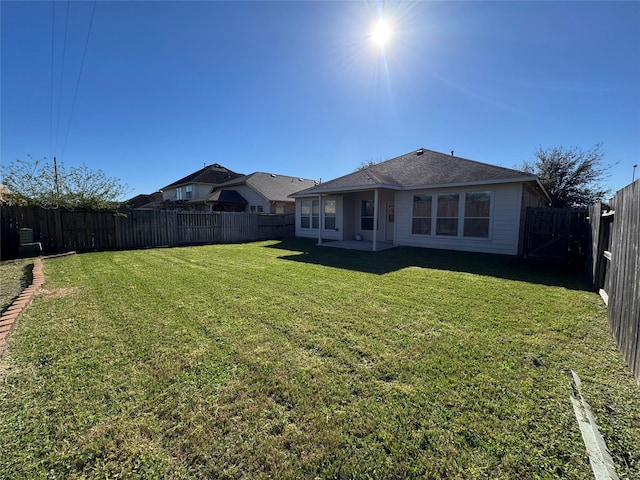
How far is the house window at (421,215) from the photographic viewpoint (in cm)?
1077

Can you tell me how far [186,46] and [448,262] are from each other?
11094mm

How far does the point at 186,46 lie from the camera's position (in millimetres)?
9344

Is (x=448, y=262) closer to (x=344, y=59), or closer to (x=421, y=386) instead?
(x=421, y=386)

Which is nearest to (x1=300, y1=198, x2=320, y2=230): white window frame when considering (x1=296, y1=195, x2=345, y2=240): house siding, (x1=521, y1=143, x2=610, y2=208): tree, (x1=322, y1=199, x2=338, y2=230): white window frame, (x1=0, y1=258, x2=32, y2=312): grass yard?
(x1=296, y1=195, x2=345, y2=240): house siding

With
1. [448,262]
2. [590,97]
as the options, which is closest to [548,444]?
[448,262]

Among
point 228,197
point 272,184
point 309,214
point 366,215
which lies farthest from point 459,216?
point 228,197

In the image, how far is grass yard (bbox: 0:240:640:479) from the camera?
162cm

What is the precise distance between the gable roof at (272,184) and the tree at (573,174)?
18.2 metres

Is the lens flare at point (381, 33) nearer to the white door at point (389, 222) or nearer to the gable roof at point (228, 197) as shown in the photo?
the white door at point (389, 222)

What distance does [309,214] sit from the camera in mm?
15523

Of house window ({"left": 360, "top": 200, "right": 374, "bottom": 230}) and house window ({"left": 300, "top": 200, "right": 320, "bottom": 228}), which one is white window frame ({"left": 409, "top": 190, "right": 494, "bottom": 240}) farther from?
house window ({"left": 300, "top": 200, "right": 320, "bottom": 228})

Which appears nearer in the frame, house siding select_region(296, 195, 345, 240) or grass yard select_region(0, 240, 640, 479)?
grass yard select_region(0, 240, 640, 479)

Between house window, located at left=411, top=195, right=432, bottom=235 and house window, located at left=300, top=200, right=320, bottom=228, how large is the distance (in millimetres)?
5462

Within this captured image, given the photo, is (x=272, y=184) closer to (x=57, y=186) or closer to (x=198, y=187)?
(x=198, y=187)
